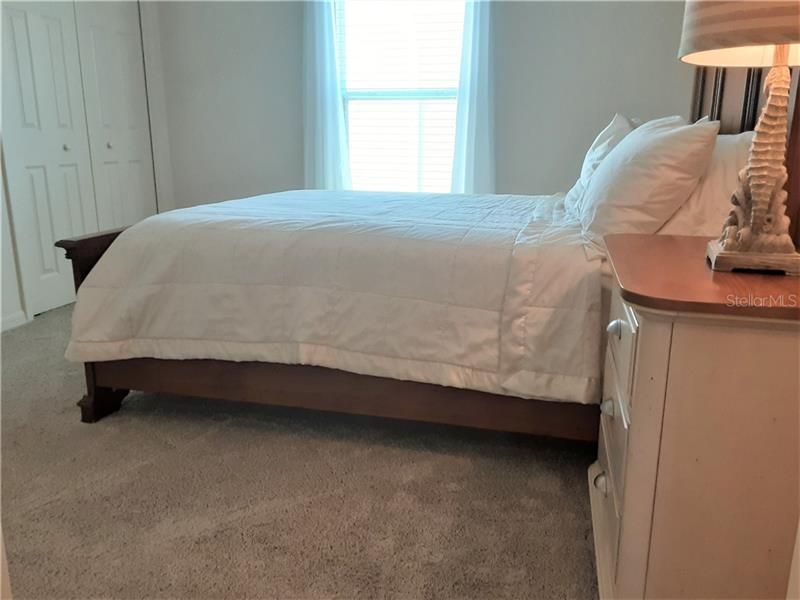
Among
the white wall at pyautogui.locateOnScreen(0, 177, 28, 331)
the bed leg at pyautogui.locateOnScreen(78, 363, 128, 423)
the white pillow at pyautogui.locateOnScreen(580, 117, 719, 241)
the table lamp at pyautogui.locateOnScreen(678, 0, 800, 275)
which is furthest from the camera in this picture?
the white wall at pyautogui.locateOnScreen(0, 177, 28, 331)

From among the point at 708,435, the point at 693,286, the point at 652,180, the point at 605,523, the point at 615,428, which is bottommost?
the point at 605,523

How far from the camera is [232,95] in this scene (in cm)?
439

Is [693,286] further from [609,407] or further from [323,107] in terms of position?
[323,107]

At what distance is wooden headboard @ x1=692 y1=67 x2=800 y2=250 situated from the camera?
53.3 inches

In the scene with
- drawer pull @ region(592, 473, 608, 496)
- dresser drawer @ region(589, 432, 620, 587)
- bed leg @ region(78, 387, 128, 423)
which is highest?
drawer pull @ region(592, 473, 608, 496)

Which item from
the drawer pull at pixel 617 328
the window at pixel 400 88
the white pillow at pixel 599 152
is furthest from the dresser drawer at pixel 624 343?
the window at pixel 400 88

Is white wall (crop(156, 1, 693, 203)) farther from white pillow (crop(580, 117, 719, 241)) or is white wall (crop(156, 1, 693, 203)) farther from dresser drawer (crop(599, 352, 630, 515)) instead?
dresser drawer (crop(599, 352, 630, 515))

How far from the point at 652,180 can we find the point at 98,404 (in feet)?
6.35

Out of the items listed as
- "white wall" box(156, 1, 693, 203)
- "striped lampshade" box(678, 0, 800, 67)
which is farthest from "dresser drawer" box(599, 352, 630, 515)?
"white wall" box(156, 1, 693, 203)

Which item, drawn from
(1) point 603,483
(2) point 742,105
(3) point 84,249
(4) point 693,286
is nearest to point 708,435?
(4) point 693,286

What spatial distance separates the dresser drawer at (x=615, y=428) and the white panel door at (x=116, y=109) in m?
3.45

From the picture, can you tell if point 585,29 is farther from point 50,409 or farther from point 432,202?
point 50,409

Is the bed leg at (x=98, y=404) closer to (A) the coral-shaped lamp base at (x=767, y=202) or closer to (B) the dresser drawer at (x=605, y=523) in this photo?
(B) the dresser drawer at (x=605, y=523)

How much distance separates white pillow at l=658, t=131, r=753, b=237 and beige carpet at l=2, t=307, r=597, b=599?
2.49 feet
